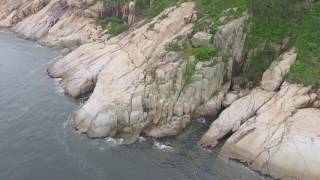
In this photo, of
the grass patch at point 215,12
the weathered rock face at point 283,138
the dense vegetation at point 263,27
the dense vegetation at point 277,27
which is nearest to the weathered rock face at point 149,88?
the dense vegetation at point 263,27

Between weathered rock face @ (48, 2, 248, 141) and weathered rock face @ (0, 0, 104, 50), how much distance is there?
622 inches

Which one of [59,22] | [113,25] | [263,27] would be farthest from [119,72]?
[59,22]

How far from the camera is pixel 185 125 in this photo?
46719mm

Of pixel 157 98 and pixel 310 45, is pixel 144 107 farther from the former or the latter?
pixel 310 45

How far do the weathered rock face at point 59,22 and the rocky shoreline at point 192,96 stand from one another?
480 inches

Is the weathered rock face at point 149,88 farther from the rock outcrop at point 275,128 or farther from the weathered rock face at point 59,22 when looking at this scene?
the weathered rock face at point 59,22

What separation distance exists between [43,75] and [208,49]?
72.8 ft

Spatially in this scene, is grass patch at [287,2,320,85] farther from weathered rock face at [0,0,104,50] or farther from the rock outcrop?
weathered rock face at [0,0,104,50]

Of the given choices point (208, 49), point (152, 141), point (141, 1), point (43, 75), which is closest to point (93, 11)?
point (141, 1)

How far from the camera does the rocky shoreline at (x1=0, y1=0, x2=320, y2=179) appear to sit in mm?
40969

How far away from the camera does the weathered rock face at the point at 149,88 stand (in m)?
46.1

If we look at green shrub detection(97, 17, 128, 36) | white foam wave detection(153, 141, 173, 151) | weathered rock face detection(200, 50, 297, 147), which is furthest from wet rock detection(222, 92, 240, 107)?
green shrub detection(97, 17, 128, 36)

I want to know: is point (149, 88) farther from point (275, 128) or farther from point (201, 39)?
point (275, 128)

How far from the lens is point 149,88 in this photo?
48.1 m
